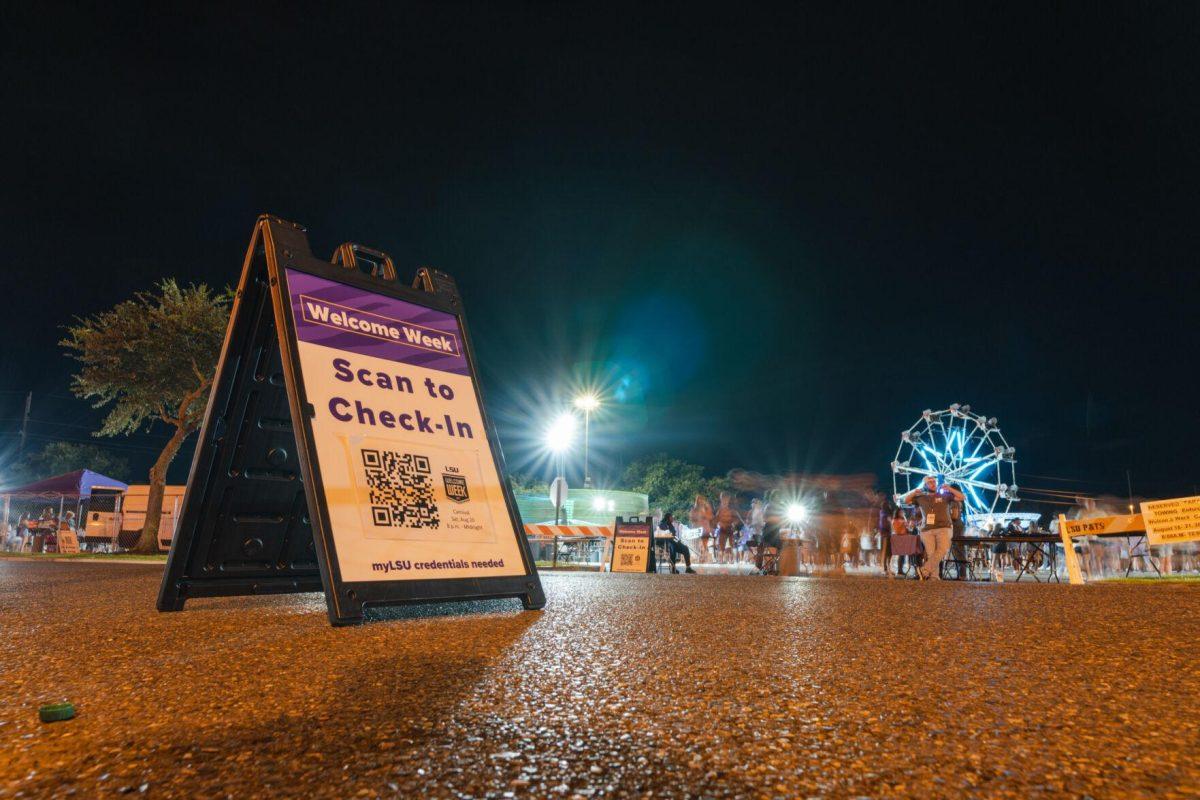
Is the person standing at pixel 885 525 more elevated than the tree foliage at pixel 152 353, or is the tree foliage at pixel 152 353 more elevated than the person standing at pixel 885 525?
the tree foliage at pixel 152 353

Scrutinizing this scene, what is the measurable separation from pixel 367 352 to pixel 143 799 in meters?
3.06

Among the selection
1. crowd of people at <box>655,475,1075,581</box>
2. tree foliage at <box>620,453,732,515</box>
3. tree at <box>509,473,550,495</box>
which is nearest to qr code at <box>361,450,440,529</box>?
crowd of people at <box>655,475,1075,581</box>

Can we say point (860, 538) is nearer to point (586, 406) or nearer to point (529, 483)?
point (586, 406)

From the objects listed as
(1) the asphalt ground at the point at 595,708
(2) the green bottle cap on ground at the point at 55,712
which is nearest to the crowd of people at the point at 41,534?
(1) the asphalt ground at the point at 595,708

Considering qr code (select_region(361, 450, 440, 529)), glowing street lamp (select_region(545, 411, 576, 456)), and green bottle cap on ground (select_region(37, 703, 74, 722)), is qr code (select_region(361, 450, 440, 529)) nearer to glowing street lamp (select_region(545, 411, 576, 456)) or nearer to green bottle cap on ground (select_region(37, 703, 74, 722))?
green bottle cap on ground (select_region(37, 703, 74, 722))

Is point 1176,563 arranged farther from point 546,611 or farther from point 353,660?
point 353,660

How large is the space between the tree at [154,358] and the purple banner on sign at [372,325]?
19.4 metres

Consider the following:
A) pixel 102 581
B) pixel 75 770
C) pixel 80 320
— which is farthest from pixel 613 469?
pixel 75 770

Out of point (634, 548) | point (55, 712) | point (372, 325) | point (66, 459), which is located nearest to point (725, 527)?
point (634, 548)

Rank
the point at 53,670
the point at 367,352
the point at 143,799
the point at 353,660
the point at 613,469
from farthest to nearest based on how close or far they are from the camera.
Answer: the point at 613,469 → the point at 367,352 → the point at 353,660 → the point at 53,670 → the point at 143,799

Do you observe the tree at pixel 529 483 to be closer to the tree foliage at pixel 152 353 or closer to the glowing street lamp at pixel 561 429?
the glowing street lamp at pixel 561 429

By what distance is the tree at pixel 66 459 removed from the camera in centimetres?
7075

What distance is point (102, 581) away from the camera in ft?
22.8

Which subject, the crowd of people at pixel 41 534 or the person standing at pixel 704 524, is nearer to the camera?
the person standing at pixel 704 524
